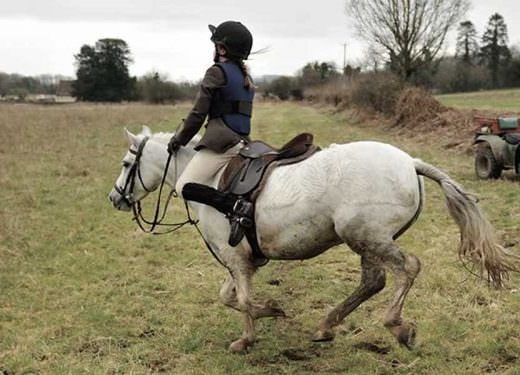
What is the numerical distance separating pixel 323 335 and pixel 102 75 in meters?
83.2

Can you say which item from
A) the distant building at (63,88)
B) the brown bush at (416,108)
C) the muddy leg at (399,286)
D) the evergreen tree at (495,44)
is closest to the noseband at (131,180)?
the muddy leg at (399,286)

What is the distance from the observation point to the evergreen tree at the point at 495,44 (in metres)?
72.1

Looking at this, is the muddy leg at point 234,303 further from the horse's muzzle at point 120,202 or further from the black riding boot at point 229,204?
the horse's muzzle at point 120,202

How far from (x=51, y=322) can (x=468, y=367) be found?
3.70 m

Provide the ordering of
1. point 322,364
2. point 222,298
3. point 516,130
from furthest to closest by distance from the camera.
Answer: point 516,130 < point 222,298 < point 322,364

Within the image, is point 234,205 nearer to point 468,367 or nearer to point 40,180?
point 468,367

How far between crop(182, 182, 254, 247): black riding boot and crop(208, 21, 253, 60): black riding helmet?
112 centimetres

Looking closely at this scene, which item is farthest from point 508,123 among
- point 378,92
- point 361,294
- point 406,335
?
point 378,92

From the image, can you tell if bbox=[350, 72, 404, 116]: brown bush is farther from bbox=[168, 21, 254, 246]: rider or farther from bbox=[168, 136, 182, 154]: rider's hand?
bbox=[168, 21, 254, 246]: rider

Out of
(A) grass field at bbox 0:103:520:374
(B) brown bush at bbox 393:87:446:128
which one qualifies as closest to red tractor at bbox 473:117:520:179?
(A) grass field at bbox 0:103:520:374

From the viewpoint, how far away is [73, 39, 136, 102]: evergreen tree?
8344 centimetres

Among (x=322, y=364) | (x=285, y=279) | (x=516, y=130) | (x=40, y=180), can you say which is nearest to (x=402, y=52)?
(x=516, y=130)

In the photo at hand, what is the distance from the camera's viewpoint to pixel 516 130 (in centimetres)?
1300

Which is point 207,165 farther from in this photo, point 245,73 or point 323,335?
point 323,335
